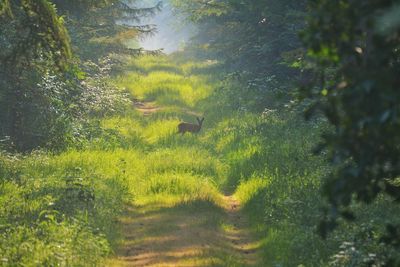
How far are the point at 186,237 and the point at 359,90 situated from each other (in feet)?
21.6

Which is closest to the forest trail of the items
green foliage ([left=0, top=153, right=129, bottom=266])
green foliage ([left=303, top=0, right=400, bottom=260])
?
green foliage ([left=0, top=153, right=129, bottom=266])

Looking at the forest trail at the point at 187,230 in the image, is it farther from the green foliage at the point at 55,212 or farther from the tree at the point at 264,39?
the tree at the point at 264,39

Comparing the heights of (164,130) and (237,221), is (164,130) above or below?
above

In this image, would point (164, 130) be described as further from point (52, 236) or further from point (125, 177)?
point (52, 236)

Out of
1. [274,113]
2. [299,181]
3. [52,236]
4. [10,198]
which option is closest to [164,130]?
[274,113]

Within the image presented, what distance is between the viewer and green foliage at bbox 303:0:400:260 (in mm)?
3090

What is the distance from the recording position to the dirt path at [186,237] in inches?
332

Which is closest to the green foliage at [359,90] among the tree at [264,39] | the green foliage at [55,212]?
the green foliage at [55,212]

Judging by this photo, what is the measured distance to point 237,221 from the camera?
35.3ft

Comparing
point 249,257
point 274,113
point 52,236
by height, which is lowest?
point 249,257

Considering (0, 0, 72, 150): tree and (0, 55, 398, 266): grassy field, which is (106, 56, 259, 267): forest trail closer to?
(0, 55, 398, 266): grassy field

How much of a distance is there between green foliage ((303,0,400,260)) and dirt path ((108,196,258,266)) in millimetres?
4952

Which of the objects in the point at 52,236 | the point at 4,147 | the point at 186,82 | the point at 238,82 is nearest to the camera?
the point at 52,236

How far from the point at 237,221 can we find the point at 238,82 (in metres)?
16.7
